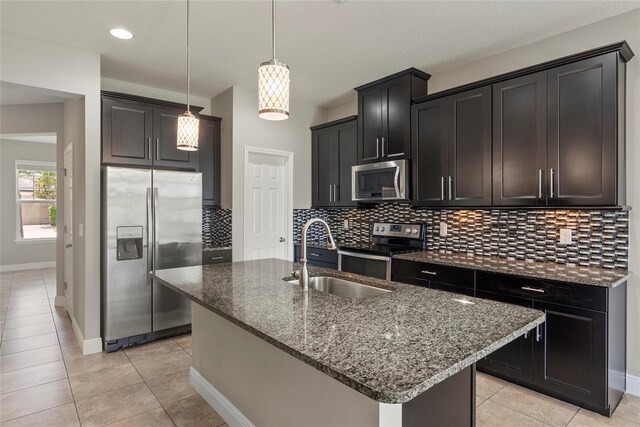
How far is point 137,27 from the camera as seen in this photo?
2.88 m

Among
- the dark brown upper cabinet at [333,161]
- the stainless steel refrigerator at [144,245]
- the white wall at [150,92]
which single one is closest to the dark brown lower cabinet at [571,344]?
the dark brown upper cabinet at [333,161]

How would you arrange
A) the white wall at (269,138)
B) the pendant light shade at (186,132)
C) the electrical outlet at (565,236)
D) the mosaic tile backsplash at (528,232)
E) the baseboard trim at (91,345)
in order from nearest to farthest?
the pendant light shade at (186,132), the mosaic tile backsplash at (528,232), the electrical outlet at (565,236), the baseboard trim at (91,345), the white wall at (269,138)

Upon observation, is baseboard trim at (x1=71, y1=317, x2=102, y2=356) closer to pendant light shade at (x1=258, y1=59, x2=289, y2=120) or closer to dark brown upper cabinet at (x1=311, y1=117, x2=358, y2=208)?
dark brown upper cabinet at (x1=311, y1=117, x2=358, y2=208)

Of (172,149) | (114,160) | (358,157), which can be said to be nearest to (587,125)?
(358,157)

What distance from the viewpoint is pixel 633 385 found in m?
2.58

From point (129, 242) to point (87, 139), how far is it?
101 centimetres

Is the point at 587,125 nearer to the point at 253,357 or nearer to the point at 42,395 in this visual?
the point at 253,357

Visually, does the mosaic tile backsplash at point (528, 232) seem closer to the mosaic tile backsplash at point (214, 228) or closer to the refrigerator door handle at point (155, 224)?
the mosaic tile backsplash at point (214, 228)

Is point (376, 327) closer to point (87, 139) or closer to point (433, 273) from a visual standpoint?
point (433, 273)

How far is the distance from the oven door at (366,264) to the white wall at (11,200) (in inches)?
280

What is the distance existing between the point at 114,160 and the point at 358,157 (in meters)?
2.57

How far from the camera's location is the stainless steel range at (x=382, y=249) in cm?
370

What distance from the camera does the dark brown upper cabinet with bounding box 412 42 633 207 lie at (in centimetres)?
244

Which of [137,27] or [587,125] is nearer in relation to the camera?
[587,125]
